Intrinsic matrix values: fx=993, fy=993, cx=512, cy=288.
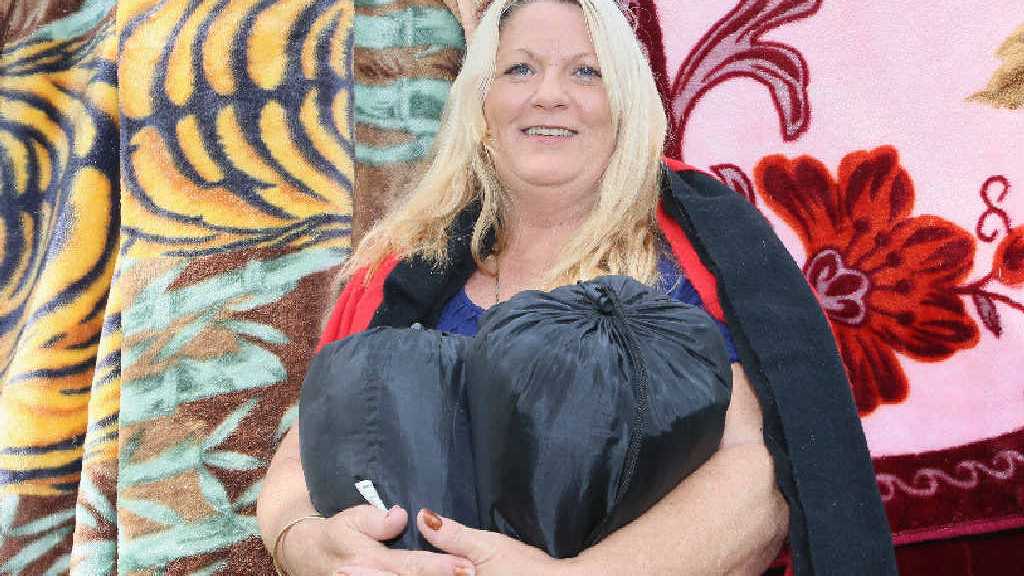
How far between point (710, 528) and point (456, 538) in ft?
0.76

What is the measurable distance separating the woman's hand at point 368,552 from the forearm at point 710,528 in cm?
11

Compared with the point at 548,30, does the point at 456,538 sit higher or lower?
lower

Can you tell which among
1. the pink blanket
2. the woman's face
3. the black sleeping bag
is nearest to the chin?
the woman's face

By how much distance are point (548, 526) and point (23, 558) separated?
97 cm

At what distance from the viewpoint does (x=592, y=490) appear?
0.73 metres

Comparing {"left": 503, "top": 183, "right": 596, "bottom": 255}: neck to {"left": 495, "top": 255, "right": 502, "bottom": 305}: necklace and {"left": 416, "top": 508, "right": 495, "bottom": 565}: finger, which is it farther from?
{"left": 416, "top": 508, "right": 495, "bottom": 565}: finger

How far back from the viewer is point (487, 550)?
0.74 meters

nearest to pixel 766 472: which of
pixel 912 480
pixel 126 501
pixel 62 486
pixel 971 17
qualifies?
pixel 912 480

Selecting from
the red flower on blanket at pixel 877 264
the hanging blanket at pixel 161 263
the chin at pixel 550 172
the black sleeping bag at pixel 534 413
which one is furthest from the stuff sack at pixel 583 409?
the hanging blanket at pixel 161 263

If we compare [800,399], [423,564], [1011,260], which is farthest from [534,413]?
[1011,260]

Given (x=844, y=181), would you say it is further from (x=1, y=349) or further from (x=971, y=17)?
(x=1, y=349)

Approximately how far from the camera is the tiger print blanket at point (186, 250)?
1.29 metres

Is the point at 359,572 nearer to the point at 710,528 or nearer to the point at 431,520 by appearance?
the point at 431,520

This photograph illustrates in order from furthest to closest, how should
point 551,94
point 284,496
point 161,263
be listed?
point 161,263, point 551,94, point 284,496
